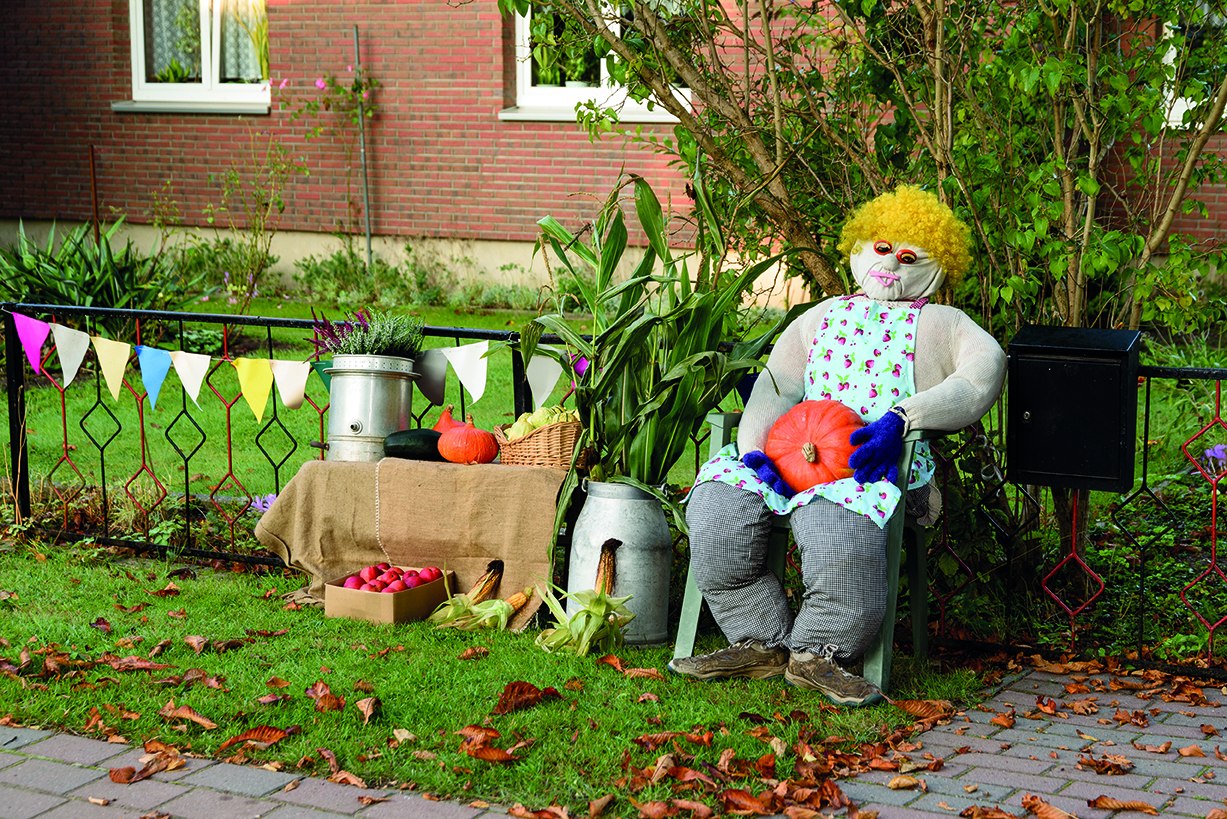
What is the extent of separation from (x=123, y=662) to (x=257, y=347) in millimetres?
5935

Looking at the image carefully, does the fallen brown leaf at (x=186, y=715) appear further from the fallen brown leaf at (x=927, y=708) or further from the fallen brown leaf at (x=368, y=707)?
the fallen brown leaf at (x=927, y=708)

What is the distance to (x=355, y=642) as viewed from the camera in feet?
15.1

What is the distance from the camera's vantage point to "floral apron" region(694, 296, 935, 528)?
4.29m

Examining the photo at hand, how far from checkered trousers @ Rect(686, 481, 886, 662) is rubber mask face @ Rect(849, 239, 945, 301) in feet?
2.77

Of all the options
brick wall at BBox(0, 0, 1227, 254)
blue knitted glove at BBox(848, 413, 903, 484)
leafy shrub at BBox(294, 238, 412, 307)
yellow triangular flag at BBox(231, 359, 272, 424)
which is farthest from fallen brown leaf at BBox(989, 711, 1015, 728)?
leafy shrub at BBox(294, 238, 412, 307)

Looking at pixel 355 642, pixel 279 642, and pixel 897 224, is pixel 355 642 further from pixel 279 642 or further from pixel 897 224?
pixel 897 224

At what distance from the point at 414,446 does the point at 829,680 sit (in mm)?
1810

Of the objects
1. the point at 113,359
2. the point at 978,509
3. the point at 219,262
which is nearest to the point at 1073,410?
the point at 978,509

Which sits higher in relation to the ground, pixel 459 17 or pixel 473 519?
pixel 459 17

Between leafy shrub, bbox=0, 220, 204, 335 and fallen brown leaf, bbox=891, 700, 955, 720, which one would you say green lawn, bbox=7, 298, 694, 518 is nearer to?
leafy shrub, bbox=0, 220, 204, 335

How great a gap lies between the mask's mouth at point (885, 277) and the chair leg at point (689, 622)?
114 centimetres

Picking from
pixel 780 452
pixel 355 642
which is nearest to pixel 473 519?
pixel 355 642

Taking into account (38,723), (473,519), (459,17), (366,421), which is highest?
(459,17)

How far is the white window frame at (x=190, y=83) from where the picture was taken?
13.7m
